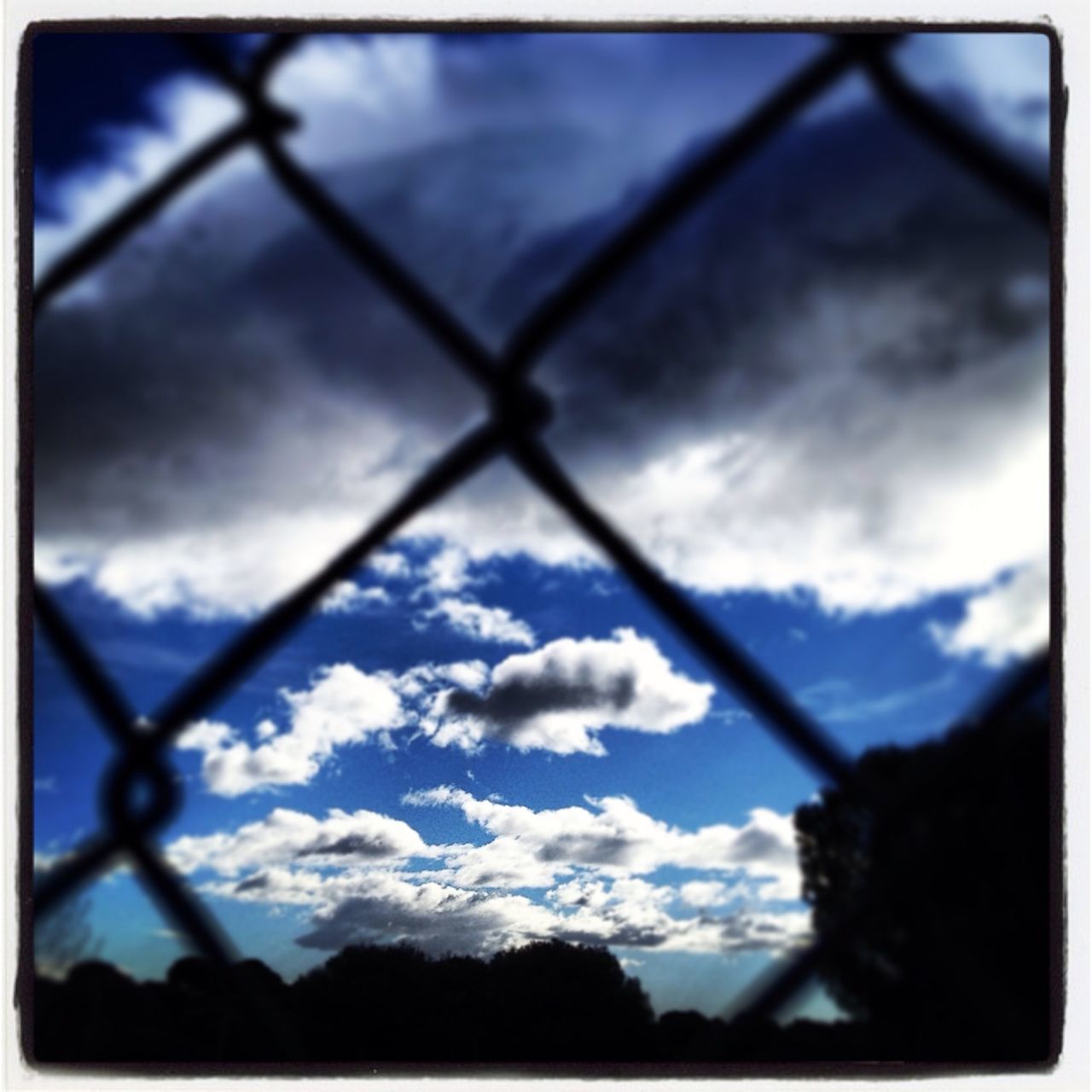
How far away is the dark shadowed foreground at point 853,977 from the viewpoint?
620mm

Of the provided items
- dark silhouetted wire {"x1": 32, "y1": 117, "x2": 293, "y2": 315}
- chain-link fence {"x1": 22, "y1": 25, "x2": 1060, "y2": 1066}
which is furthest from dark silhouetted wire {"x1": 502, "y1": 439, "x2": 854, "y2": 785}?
dark silhouetted wire {"x1": 32, "y1": 117, "x2": 293, "y2": 315}

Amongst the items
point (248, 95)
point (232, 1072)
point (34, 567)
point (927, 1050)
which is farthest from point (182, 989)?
point (248, 95)

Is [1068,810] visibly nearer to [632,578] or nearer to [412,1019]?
[632,578]

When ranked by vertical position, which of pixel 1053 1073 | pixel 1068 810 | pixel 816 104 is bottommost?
pixel 1053 1073

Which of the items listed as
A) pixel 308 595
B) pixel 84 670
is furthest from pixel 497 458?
pixel 84 670

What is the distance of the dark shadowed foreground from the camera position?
2.03ft

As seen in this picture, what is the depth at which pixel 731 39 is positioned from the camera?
2.17 ft

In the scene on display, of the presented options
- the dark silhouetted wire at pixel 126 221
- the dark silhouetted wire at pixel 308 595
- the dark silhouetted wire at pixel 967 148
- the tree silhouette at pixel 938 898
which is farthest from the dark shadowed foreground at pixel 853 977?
the dark silhouetted wire at pixel 126 221

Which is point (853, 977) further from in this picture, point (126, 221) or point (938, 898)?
point (126, 221)

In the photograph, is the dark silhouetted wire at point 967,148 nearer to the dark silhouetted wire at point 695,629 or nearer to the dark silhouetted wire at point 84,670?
the dark silhouetted wire at point 695,629

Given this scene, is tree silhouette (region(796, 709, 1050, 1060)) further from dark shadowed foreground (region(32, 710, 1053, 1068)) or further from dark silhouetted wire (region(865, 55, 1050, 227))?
dark silhouetted wire (region(865, 55, 1050, 227))

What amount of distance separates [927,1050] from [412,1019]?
0.90 ft

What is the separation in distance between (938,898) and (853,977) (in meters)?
0.06

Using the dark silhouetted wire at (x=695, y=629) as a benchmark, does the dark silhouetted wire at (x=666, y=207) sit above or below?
above
